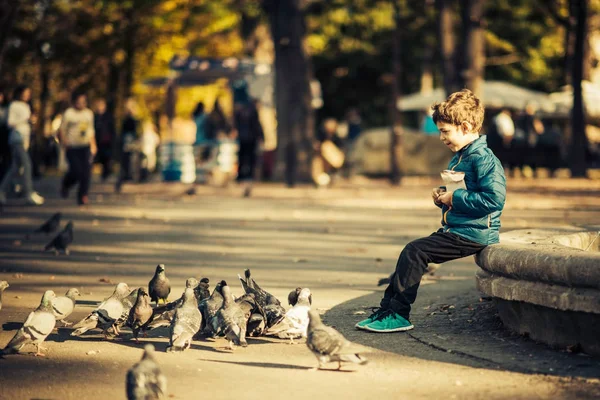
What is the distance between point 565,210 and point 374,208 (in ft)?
11.6

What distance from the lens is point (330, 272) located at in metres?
11.7

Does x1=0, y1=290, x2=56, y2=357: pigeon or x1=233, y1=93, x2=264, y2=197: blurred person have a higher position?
x1=233, y1=93, x2=264, y2=197: blurred person

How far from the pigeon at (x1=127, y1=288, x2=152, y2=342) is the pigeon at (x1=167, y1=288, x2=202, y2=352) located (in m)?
0.42

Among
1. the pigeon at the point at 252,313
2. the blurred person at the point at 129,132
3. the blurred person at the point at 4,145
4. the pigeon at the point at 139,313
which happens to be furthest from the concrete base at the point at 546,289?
the blurred person at the point at 129,132

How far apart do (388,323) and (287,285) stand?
2.96 metres

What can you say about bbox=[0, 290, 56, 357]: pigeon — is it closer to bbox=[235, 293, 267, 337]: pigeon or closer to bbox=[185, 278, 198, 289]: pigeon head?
bbox=[185, 278, 198, 289]: pigeon head

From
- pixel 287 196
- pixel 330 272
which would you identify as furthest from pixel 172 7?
pixel 330 272

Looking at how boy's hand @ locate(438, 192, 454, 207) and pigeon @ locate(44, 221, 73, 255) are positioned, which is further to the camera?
pigeon @ locate(44, 221, 73, 255)

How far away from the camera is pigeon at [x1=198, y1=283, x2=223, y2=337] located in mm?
7312

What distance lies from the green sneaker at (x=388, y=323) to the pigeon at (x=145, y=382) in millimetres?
2688

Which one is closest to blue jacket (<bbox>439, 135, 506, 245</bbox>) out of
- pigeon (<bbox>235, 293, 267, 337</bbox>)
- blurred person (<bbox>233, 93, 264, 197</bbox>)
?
pigeon (<bbox>235, 293, 267, 337</bbox>)

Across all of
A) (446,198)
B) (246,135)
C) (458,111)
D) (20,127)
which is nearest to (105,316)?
(446,198)

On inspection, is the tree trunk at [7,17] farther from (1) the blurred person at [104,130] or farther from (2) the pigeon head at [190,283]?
(2) the pigeon head at [190,283]

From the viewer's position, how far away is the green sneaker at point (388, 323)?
25.6 feet
